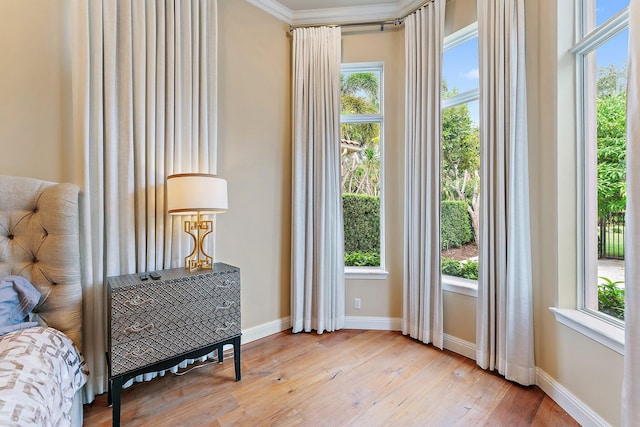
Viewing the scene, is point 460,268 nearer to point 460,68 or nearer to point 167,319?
point 460,68

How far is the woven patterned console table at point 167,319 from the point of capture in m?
1.62

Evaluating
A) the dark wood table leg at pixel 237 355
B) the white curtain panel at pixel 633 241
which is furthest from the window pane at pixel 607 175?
the dark wood table leg at pixel 237 355

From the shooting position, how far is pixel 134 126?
6.49 feet

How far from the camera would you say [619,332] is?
4.85 ft

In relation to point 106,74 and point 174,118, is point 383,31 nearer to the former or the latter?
point 174,118

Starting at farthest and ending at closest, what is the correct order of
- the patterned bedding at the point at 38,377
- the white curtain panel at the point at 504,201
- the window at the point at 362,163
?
the window at the point at 362,163 < the white curtain panel at the point at 504,201 < the patterned bedding at the point at 38,377

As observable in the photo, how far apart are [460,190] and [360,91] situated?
1.41m

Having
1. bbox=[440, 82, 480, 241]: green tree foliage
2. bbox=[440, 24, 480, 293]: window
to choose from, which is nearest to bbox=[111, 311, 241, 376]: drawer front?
bbox=[440, 24, 480, 293]: window

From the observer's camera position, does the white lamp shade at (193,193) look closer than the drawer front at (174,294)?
No

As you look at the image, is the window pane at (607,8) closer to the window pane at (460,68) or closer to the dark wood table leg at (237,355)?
the window pane at (460,68)

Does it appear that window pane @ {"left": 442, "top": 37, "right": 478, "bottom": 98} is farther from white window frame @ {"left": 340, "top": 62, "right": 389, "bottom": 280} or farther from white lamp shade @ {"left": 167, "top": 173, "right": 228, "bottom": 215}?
white lamp shade @ {"left": 167, "top": 173, "right": 228, "bottom": 215}

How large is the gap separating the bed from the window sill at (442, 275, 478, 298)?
251 cm

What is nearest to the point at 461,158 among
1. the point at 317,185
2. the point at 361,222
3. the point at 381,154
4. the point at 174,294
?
the point at 381,154

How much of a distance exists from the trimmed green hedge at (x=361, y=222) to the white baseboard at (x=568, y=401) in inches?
61.1
